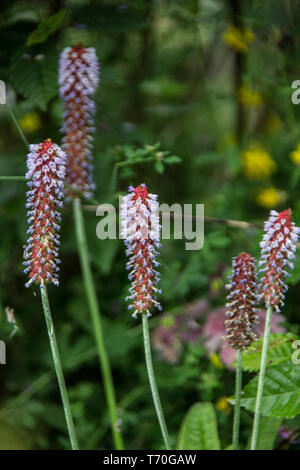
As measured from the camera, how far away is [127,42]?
2625 mm

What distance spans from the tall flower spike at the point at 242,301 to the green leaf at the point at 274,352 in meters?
0.10

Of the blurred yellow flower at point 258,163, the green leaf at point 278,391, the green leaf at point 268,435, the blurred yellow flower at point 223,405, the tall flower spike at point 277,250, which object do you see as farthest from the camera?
the blurred yellow flower at point 258,163

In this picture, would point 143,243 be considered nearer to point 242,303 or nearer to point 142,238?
point 142,238

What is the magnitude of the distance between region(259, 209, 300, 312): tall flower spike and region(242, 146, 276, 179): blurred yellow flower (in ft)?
4.24

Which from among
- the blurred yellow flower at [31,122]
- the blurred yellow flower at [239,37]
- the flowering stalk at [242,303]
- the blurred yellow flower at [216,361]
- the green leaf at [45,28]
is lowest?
the blurred yellow flower at [216,361]

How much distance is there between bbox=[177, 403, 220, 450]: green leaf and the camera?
1225 mm

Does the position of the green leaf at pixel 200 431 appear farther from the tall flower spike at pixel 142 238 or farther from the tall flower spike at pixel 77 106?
the tall flower spike at pixel 77 106

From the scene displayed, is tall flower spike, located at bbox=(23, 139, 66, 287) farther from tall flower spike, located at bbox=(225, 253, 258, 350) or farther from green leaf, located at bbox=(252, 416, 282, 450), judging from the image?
green leaf, located at bbox=(252, 416, 282, 450)

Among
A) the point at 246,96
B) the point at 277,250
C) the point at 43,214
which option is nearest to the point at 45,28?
the point at 43,214

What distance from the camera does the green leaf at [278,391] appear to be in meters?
1.06

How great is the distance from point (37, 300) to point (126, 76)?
1273 mm

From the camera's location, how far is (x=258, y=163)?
7.20ft

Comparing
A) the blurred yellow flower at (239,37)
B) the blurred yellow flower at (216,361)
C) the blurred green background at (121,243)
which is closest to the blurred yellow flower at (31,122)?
the blurred green background at (121,243)
